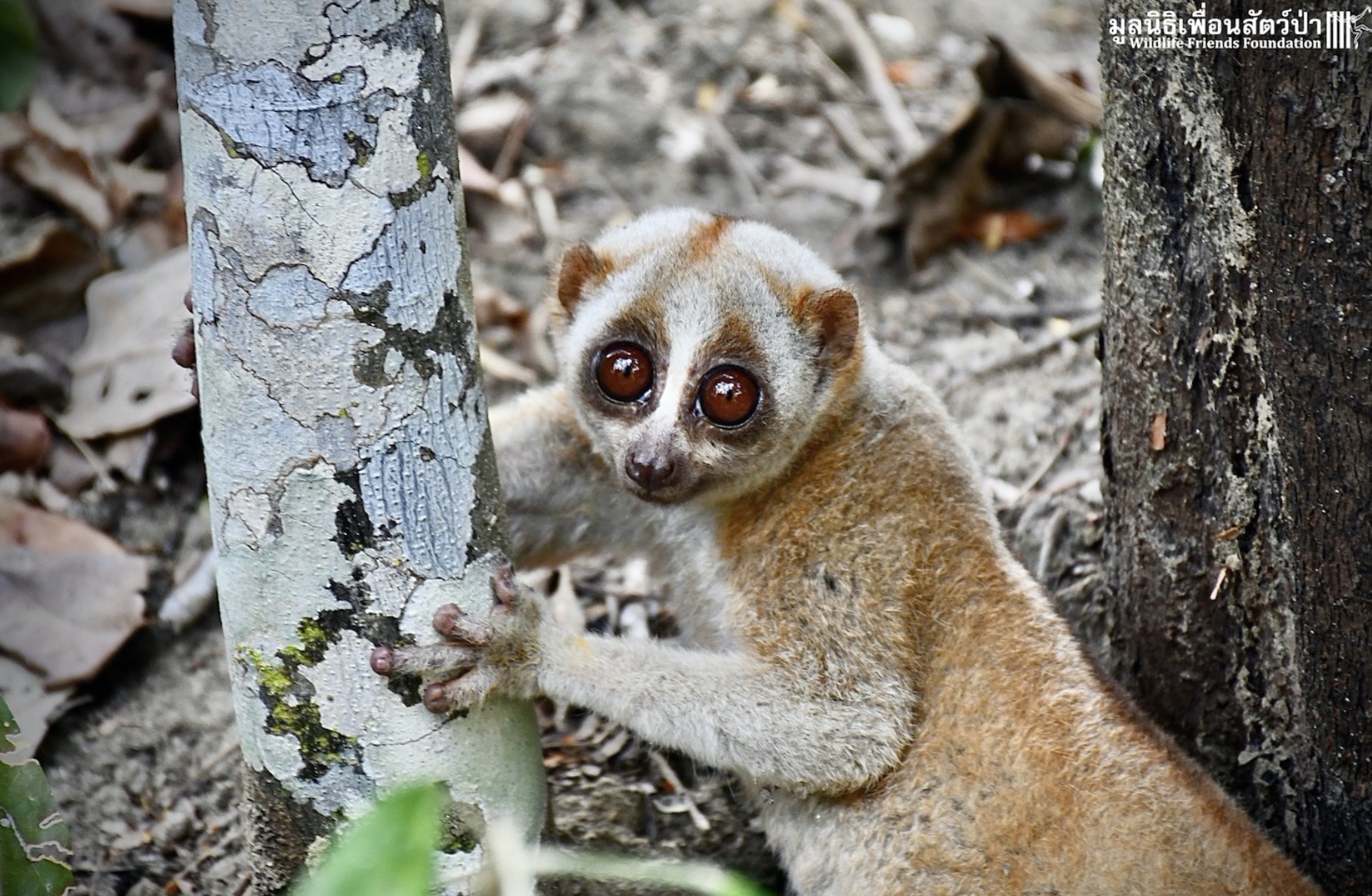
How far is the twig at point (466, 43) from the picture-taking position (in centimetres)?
798

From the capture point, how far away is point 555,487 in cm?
468

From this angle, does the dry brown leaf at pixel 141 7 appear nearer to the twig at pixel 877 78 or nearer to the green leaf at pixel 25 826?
the twig at pixel 877 78

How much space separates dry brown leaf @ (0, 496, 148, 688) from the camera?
4.89 meters

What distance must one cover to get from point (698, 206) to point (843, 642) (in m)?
3.70

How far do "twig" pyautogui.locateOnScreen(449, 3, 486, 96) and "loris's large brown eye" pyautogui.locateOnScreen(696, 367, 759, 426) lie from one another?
437cm

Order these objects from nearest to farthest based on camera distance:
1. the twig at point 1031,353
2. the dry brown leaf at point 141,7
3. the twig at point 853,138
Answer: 1. the twig at point 1031,353
2. the dry brown leaf at point 141,7
3. the twig at point 853,138

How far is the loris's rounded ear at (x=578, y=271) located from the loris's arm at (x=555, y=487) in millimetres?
392

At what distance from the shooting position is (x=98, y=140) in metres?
7.03

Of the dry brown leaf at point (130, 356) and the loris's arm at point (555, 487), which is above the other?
the dry brown leaf at point (130, 356)

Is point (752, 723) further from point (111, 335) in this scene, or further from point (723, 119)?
point (723, 119)

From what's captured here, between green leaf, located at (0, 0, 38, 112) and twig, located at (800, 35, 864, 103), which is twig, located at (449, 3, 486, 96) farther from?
green leaf, located at (0, 0, 38, 112)

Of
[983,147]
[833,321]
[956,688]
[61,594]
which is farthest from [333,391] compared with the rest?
[983,147]

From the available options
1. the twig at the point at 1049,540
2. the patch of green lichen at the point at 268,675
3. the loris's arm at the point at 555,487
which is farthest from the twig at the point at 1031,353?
the patch of green lichen at the point at 268,675

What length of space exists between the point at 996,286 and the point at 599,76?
2785 mm
